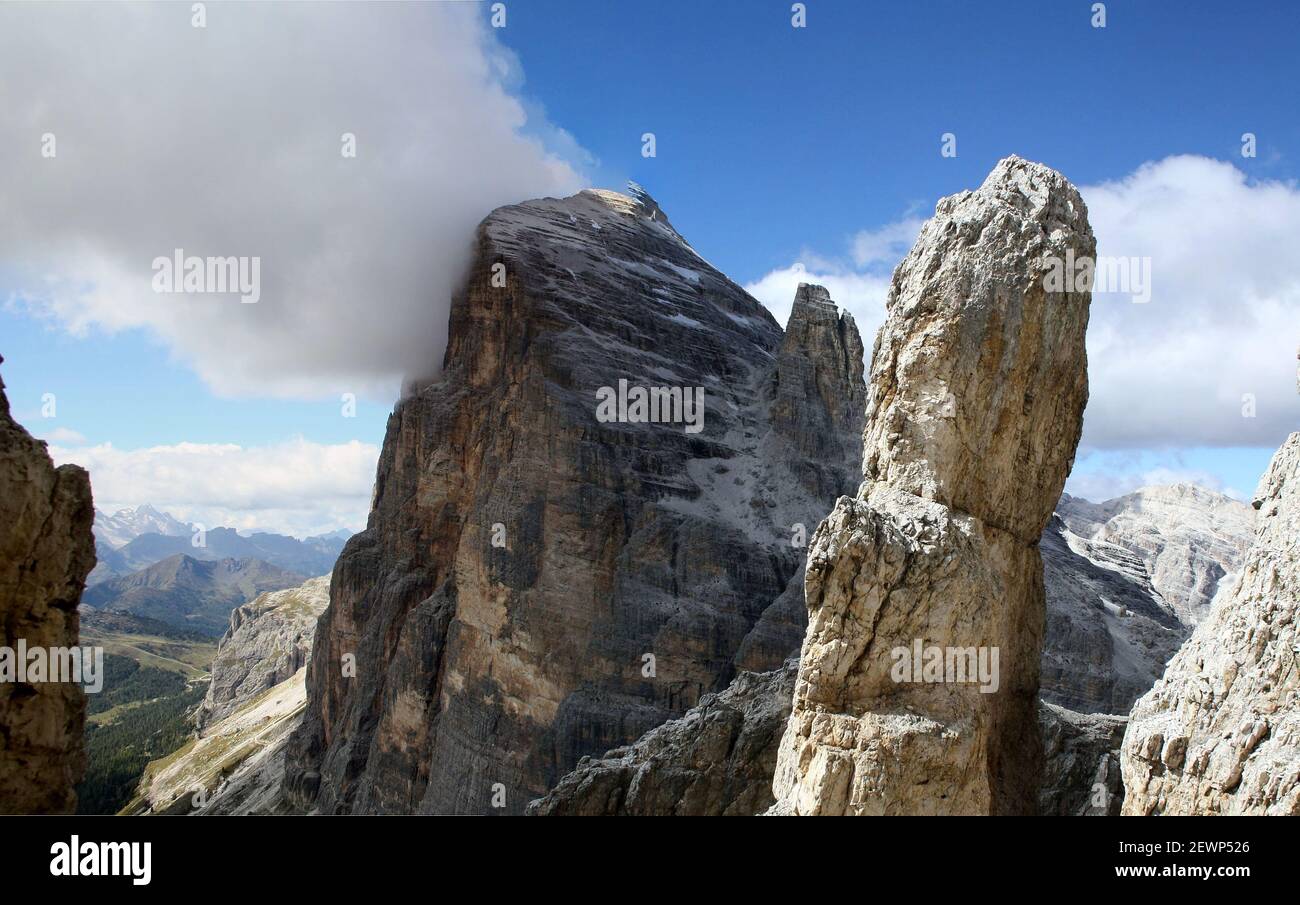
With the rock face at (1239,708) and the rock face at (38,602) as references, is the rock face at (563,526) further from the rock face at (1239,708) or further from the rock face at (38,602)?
the rock face at (38,602)

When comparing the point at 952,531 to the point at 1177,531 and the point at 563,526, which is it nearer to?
the point at 563,526

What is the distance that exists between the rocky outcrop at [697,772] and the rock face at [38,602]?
968 inches

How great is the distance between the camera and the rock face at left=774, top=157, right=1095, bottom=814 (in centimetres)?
2259

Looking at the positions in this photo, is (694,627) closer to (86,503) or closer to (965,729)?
(965,729)

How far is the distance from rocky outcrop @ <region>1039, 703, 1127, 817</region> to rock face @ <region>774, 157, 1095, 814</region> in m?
2.12

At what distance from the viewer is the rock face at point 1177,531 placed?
126125 mm

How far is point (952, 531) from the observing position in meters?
23.8

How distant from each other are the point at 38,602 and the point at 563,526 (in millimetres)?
57228

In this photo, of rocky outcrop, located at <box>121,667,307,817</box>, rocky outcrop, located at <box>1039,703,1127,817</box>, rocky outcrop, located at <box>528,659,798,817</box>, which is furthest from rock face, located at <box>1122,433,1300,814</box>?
rocky outcrop, located at <box>121,667,307,817</box>

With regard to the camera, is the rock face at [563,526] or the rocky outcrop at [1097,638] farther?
the rock face at [563,526]

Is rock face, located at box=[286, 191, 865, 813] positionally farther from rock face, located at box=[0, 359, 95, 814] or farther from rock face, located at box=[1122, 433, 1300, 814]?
rock face, located at box=[0, 359, 95, 814]

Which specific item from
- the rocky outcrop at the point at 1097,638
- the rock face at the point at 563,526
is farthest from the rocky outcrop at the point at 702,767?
the rock face at the point at 563,526

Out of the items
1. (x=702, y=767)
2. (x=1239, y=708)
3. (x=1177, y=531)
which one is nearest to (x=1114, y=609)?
(x=702, y=767)
